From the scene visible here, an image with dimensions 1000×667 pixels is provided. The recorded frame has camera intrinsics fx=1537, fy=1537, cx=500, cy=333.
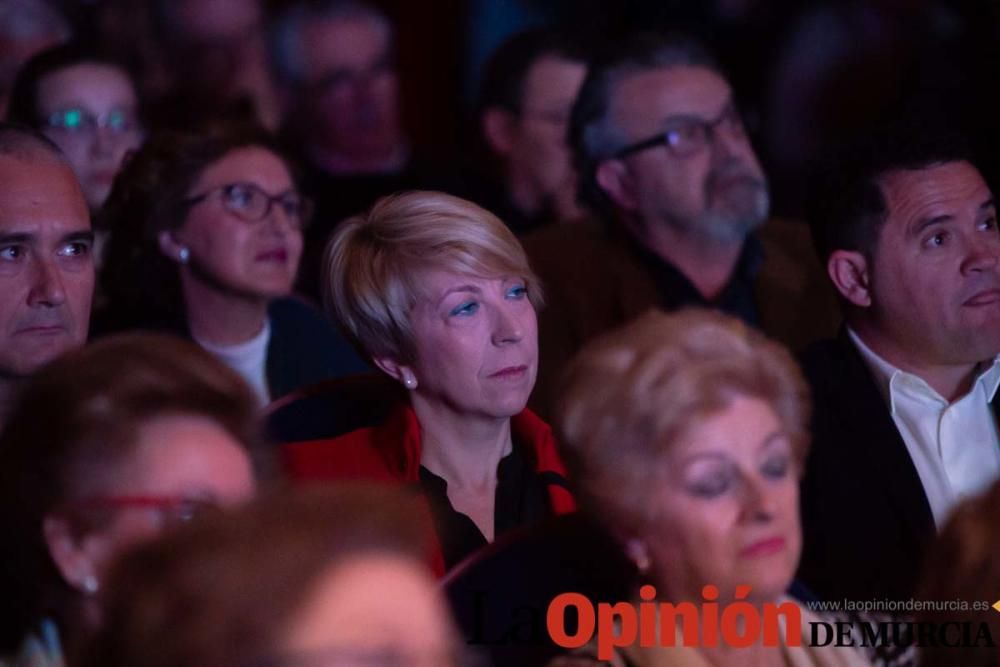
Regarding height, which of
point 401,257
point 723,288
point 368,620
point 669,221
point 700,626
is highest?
point 368,620

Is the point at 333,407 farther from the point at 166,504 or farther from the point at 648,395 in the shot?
the point at 166,504

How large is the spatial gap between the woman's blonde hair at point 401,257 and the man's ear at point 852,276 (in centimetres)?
53

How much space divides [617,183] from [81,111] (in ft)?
4.18

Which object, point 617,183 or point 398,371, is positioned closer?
point 398,371

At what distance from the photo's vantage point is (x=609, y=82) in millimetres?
3650

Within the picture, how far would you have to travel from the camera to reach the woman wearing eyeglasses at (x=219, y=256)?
324 cm

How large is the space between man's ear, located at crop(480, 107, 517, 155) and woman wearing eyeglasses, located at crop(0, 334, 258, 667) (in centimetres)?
269

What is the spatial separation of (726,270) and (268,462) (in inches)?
81.9

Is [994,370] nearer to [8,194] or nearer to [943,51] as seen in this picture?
[8,194]

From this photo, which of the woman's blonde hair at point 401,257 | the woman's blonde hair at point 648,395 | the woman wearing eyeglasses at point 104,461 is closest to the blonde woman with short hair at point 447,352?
the woman's blonde hair at point 401,257

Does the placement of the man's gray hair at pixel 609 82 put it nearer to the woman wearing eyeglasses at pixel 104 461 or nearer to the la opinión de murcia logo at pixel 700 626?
the la opinión de murcia logo at pixel 700 626

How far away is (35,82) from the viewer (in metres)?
3.62

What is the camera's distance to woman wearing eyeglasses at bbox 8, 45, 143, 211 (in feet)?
11.8

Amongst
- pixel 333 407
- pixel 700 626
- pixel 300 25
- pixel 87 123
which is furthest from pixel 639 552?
pixel 300 25
